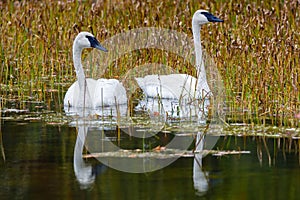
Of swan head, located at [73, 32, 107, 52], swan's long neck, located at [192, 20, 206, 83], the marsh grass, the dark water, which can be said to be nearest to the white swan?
swan head, located at [73, 32, 107, 52]

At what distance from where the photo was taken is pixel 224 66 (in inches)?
430

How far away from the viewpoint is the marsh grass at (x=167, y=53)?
9.55m

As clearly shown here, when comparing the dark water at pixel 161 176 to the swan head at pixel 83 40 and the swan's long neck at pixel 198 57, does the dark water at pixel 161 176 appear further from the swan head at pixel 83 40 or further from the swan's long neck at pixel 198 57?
the swan head at pixel 83 40

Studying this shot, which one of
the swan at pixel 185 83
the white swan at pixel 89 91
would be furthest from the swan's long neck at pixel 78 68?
the swan at pixel 185 83

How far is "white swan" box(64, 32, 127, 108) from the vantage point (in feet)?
32.6

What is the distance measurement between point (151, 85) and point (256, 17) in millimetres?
3190

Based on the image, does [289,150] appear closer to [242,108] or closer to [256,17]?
[242,108]

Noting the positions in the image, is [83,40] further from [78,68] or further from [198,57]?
[198,57]

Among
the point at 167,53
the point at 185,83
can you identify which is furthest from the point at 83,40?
the point at 167,53

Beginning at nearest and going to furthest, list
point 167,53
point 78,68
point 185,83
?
point 185,83, point 78,68, point 167,53

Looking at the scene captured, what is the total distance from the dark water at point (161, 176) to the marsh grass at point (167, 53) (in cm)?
Result: 124

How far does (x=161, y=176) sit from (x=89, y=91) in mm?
3835

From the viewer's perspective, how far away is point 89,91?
10.4 metres

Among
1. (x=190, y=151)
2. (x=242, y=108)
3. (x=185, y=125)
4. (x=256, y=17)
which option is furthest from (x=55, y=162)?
(x=256, y=17)
